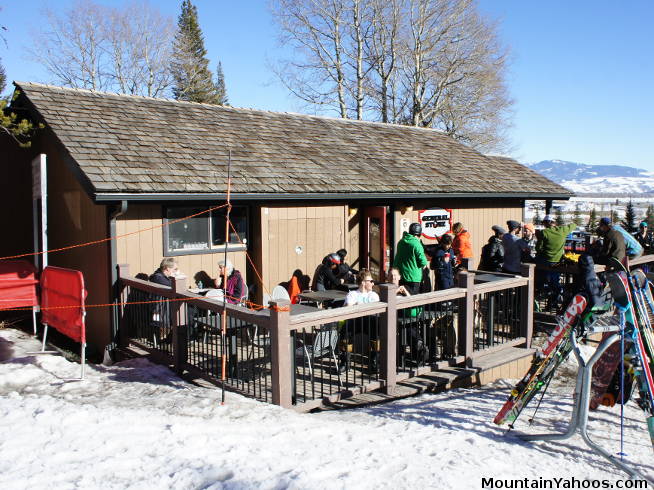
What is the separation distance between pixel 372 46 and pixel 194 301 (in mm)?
25060

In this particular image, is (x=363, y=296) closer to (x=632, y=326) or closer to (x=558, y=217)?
(x=632, y=326)

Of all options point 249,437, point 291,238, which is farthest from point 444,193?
point 249,437

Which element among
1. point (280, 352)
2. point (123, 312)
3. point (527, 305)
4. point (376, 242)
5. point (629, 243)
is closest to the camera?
point (280, 352)

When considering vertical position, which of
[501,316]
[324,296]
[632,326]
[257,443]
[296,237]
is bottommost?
[257,443]

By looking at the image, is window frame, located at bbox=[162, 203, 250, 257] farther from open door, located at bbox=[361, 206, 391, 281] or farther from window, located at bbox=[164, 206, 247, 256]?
open door, located at bbox=[361, 206, 391, 281]

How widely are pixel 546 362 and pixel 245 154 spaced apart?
6701 mm

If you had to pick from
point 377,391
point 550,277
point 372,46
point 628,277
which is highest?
point 372,46

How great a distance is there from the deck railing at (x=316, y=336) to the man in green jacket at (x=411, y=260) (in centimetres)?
Answer: 79

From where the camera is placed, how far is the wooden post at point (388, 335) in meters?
6.25

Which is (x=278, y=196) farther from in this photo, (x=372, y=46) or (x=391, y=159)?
(x=372, y=46)

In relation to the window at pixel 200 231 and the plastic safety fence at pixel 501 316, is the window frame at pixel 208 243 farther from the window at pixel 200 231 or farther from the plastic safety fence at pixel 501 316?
the plastic safety fence at pixel 501 316

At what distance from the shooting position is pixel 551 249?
1040 cm

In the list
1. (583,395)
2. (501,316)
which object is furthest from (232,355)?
(501,316)

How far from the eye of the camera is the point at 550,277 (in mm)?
10672
